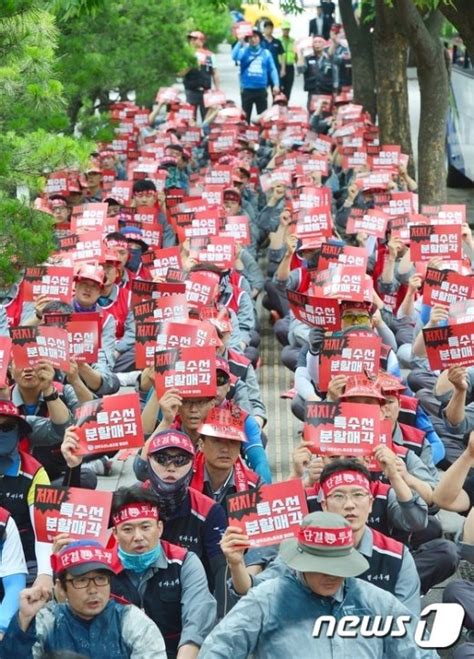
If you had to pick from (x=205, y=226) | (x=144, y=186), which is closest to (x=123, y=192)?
(x=144, y=186)

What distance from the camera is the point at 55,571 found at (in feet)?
23.1

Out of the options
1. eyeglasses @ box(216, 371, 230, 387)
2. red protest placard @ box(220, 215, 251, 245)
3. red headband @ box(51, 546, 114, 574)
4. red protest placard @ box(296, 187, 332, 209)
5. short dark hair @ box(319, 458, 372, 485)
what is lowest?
red headband @ box(51, 546, 114, 574)

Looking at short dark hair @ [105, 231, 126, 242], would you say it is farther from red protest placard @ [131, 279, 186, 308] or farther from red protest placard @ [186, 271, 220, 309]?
red protest placard @ [186, 271, 220, 309]

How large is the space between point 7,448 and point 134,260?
603 cm

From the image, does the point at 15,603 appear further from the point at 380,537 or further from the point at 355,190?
the point at 355,190

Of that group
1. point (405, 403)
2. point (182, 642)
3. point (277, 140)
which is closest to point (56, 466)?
point (405, 403)

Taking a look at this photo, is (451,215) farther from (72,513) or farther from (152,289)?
(72,513)

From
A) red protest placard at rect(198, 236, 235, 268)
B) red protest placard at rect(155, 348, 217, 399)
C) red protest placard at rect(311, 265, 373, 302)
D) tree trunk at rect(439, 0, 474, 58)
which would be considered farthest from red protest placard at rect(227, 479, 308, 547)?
tree trunk at rect(439, 0, 474, 58)

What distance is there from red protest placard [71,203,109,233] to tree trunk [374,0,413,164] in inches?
255

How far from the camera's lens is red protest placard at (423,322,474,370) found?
978 centimetres

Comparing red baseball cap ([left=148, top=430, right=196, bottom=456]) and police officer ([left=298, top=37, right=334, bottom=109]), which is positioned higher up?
police officer ([left=298, top=37, right=334, bottom=109])

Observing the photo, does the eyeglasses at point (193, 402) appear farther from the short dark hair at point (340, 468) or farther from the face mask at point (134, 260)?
the face mask at point (134, 260)

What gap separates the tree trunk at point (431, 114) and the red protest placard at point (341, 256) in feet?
19.9

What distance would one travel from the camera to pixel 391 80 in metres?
20.9
